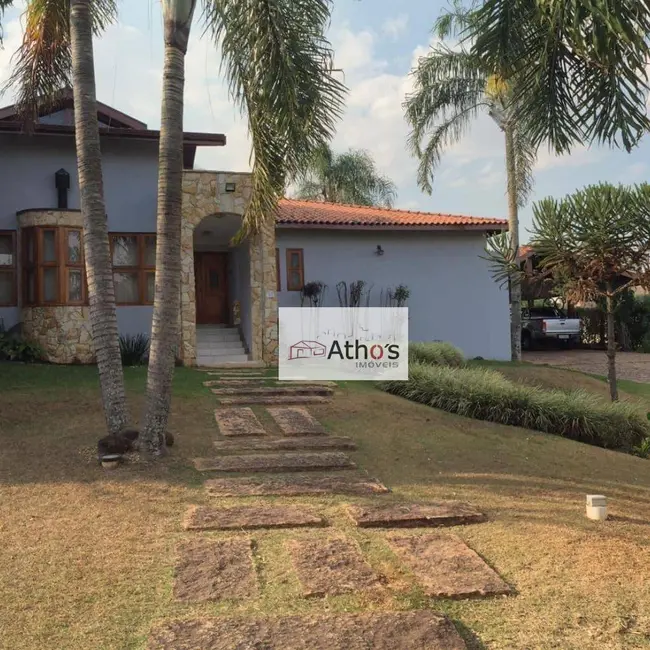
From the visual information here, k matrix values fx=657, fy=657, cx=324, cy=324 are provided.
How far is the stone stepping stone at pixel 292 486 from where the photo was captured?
5.68m

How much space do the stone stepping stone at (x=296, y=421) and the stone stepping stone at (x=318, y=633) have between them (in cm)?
476

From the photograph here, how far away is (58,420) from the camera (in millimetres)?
8320

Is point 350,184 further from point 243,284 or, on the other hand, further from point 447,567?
point 447,567

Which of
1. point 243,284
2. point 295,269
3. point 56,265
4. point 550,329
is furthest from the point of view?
point 550,329

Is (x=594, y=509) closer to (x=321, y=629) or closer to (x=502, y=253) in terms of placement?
(x=321, y=629)

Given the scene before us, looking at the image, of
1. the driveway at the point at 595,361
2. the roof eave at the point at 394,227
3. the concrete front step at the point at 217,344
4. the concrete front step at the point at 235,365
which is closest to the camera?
the concrete front step at the point at 235,365

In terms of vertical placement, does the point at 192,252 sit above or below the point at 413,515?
above

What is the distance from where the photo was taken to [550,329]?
24469 millimetres

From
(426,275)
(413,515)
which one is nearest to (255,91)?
(413,515)

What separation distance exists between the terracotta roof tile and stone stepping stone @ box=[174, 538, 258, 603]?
12398 mm

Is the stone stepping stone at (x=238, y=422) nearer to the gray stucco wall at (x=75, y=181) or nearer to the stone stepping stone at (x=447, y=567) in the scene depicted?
the stone stepping stone at (x=447, y=567)

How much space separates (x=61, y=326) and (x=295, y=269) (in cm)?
607

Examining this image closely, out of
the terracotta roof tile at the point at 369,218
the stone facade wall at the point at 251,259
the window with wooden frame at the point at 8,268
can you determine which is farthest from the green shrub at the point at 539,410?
the window with wooden frame at the point at 8,268

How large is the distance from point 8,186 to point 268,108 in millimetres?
8631
